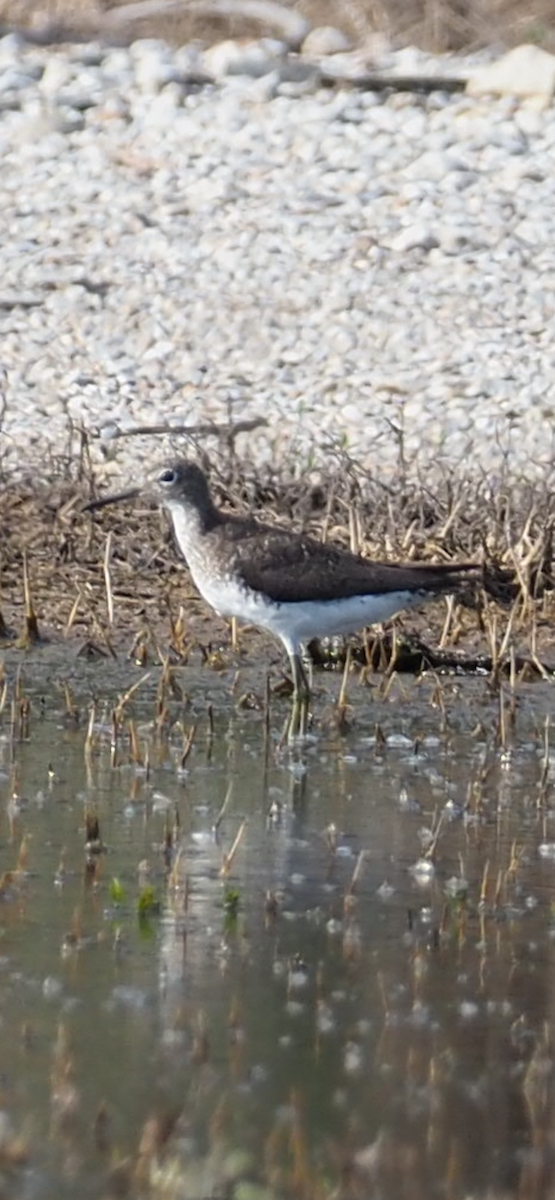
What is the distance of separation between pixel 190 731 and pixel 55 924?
2.48 meters

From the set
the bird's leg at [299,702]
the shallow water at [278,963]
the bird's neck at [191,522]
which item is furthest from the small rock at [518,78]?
the shallow water at [278,963]

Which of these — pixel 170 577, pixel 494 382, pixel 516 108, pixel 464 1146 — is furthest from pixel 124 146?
pixel 464 1146

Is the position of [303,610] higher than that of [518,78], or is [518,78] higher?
[518,78]

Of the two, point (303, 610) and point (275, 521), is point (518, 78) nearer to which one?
point (275, 521)

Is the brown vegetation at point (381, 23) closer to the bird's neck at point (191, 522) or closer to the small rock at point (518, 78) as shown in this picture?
the small rock at point (518, 78)

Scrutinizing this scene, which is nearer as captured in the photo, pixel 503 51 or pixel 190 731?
pixel 190 731

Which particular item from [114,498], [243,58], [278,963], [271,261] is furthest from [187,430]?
[278,963]

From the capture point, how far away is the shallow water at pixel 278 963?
17.2 feet

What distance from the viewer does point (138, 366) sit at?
46.5ft

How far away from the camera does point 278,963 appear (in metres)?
6.61

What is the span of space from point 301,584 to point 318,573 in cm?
12

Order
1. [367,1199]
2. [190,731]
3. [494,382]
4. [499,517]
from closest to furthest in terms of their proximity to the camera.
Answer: [367,1199], [190,731], [499,517], [494,382]

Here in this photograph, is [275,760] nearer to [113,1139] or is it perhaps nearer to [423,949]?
[423,949]

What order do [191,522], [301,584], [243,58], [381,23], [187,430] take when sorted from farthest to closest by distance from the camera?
[381,23]
[243,58]
[187,430]
[191,522]
[301,584]
